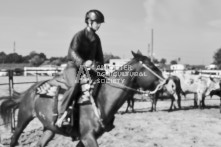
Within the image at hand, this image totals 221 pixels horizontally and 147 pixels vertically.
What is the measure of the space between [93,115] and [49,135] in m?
1.44

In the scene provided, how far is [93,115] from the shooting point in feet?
14.5

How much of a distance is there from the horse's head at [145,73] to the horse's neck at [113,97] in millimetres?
182

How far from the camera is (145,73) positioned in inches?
173

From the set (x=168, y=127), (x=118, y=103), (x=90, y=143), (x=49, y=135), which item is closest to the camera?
(x=90, y=143)

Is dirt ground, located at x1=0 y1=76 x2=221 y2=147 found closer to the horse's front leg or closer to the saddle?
the saddle

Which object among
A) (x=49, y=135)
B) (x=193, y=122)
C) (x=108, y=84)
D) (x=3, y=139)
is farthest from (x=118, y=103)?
(x=193, y=122)

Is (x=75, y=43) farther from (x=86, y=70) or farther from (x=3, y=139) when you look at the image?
(x=3, y=139)

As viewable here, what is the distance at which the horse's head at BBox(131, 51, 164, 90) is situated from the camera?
436 centimetres

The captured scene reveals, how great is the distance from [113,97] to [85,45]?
1078 mm

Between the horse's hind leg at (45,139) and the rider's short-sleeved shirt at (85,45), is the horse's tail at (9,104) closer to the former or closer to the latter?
the horse's hind leg at (45,139)

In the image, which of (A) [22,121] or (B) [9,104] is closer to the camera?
(A) [22,121]

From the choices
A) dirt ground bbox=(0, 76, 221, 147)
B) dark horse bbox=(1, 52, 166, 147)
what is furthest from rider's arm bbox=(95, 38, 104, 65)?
dirt ground bbox=(0, 76, 221, 147)

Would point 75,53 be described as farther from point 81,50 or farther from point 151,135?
point 151,135

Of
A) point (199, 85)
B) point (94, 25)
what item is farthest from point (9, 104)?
point (199, 85)
